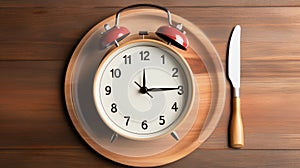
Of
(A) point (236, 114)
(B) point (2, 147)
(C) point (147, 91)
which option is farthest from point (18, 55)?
(A) point (236, 114)

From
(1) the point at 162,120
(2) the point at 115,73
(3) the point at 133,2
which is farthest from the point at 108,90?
(3) the point at 133,2

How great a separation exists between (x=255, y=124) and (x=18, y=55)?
2.41 feet

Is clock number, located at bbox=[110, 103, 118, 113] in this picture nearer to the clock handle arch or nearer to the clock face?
the clock face

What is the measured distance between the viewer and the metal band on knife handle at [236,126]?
1633mm

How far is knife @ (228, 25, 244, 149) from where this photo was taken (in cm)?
164

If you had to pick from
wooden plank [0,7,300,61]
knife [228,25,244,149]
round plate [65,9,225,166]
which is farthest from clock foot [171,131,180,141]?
wooden plank [0,7,300,61]

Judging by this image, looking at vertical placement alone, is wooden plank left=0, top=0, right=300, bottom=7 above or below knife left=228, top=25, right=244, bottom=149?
above

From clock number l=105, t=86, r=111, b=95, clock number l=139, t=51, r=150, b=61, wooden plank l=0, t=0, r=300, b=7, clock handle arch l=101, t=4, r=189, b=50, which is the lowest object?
clock number l=105, t=86, r=111, b=95

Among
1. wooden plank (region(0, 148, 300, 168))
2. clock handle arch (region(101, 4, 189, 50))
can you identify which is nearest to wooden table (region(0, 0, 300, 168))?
wooden plank (region(0, 148, 300, 168))

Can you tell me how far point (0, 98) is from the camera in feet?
5.55

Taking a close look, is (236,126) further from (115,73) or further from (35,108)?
(35,108)

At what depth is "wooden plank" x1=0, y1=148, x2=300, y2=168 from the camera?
1.66 m

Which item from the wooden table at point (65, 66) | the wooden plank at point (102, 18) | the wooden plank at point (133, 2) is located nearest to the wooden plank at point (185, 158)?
the wooden table at point (65, 66)

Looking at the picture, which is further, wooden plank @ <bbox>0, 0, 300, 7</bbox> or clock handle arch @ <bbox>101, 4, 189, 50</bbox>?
wooden plank @ <bbox>0, 0, 300, 7</bbox>
